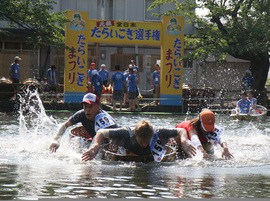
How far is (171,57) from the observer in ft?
121

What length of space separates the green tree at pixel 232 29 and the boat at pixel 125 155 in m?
23.4

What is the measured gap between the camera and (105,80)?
37.1 m

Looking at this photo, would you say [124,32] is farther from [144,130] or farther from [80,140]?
[144,130]

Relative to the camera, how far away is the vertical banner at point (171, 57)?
3669cm

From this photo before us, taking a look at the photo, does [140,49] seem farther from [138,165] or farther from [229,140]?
[138,165]

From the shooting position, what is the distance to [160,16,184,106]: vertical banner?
36.7m

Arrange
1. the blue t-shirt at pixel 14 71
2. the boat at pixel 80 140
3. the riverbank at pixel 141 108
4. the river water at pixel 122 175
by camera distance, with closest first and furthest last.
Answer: the river water at pixel 122 175, the boat at pixel 80 140, the riverbank at pixel 141 108, the blue t-shirt at pixel 14 71

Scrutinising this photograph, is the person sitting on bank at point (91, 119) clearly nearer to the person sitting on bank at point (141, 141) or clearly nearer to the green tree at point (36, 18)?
the person sitting on bank at point (141, 141)

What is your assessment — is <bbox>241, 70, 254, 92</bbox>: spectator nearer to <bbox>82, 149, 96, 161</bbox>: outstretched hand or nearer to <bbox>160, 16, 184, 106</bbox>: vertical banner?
<bbox>160, 16, 184, 106</bbox>: vertical banner

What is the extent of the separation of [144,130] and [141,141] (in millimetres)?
433

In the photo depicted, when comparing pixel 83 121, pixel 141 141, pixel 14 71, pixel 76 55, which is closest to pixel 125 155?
pixel 141 141

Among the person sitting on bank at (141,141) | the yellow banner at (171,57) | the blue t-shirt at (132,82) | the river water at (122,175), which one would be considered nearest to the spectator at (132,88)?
the blue t-shirt at (132,82)

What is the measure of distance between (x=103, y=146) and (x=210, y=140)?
6.64 feet

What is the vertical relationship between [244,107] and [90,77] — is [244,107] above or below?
below
